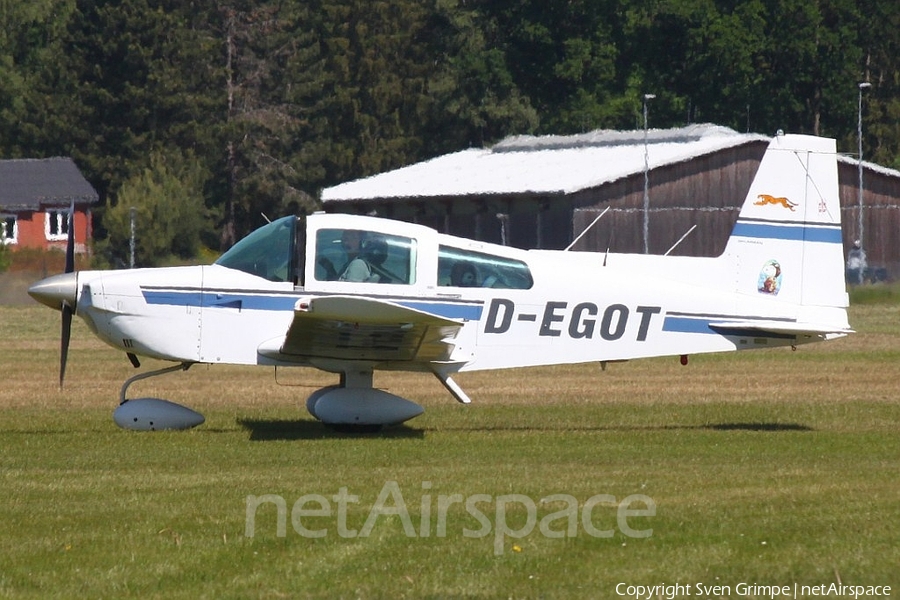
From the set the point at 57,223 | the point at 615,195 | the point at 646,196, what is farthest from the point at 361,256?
the point at 57,223

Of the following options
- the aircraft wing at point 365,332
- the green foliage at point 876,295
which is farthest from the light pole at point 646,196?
the aircraft wing at point 365,332

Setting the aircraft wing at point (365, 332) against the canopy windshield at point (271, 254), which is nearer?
the aircraft wing at point (365, 332)

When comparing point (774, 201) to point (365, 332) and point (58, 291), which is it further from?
point (58, 291)

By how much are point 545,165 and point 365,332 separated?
38.4 m

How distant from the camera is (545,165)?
49.3 m

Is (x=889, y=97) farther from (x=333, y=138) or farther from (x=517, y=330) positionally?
(x=517, y=330)

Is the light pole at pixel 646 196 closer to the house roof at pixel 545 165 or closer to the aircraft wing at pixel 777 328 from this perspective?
the house roof at pixel 545 165

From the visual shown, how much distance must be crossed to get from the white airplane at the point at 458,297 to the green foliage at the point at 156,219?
36.9 m

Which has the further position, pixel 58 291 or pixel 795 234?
pixel 795 234

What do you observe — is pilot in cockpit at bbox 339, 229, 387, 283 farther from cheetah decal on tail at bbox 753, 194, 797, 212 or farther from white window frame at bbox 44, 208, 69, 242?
white window frame at bbox 44, 208, 69, 242

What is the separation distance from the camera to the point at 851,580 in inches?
259

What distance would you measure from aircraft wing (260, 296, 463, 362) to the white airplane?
3 cm

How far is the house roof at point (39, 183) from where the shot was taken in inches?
2185

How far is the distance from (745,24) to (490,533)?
57.0 metres
